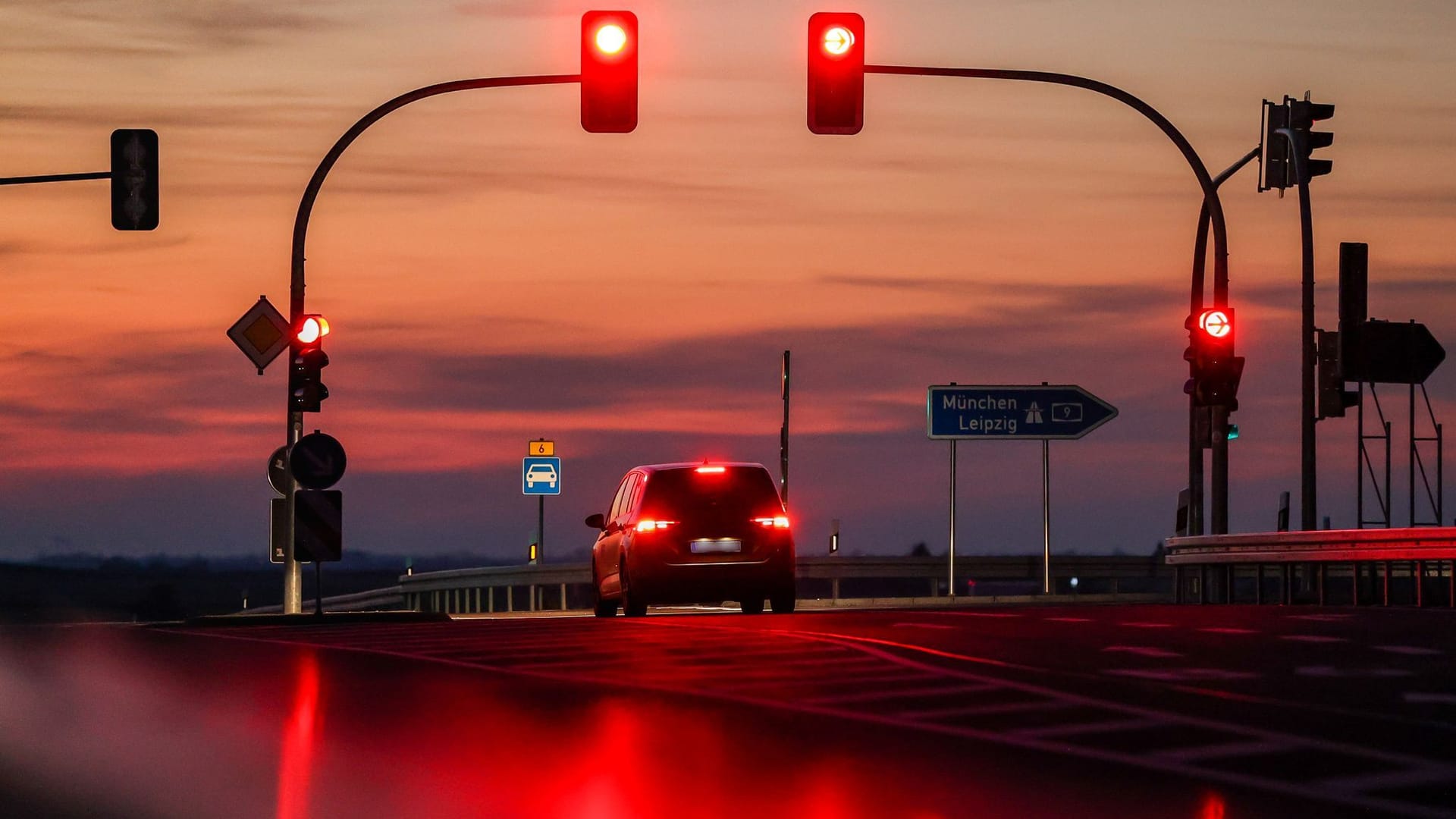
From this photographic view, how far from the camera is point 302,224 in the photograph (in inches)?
1053

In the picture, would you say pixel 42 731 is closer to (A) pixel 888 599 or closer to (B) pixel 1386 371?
(B) pixel 1386 371

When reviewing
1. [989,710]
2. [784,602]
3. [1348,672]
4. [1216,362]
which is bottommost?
[989,710]

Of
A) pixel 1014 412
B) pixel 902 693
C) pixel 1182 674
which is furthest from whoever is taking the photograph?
pixel 1014 412

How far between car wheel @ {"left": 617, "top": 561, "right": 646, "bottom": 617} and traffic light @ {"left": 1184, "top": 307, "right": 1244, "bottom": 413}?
8865 mm

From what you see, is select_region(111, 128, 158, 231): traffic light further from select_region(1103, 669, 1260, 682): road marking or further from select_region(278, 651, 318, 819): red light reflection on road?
select_region(1103, 669, 1260, 682): road marking

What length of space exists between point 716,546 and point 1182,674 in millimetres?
9731

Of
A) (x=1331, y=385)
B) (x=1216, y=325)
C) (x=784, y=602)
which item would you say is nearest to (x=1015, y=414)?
(x=1331, y=385)

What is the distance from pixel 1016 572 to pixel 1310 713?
114ft

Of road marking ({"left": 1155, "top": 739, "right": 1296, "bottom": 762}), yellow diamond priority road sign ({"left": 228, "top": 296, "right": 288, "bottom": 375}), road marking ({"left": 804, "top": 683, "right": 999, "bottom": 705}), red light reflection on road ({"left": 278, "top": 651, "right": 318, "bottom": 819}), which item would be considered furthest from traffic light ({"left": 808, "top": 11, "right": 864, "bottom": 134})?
road marking ({"left": 1155, "top": 739, "right": 1296, "bottom": 762})

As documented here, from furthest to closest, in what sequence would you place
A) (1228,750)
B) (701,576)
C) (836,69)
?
(701,576) < (836,69) < (1228,750)

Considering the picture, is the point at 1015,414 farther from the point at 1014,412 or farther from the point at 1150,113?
the point at 1150,113

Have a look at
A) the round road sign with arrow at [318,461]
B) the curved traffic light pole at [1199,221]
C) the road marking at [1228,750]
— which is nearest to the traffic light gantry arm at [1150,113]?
the curved traffic light pole at [1199,221]

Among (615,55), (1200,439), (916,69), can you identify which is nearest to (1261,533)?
(1200,439)

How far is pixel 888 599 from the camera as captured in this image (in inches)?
1694
